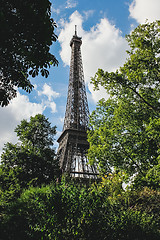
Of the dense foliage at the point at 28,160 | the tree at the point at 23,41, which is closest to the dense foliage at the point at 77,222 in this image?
the tree at the point at 23,41

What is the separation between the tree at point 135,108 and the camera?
1148cm

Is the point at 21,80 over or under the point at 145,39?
under

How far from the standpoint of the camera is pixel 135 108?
40.8ft

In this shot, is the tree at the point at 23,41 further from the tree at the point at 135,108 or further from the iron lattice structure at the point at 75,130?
the iron lattice structure at the point at 75,130

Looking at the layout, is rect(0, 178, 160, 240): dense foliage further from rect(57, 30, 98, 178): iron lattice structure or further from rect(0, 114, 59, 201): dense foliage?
rect(57, 30, 98, 178): iron lattice structure

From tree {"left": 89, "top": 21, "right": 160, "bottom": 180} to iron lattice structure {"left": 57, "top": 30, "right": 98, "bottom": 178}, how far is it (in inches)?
Result: 555

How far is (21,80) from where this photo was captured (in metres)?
6.96

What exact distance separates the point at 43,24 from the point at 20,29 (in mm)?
820

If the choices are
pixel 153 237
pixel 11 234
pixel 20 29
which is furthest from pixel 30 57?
pixel 153 237

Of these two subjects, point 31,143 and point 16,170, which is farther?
point 31,143

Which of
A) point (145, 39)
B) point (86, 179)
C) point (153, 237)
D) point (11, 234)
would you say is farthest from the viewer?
point (86, 179)

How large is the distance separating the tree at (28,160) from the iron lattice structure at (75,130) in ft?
25.3

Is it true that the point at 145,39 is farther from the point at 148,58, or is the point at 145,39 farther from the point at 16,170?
the point at 16,170

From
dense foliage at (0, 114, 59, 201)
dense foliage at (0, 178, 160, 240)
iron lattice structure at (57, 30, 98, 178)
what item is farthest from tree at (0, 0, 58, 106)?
iron lattice structure at (57, 30, 98, 178)
